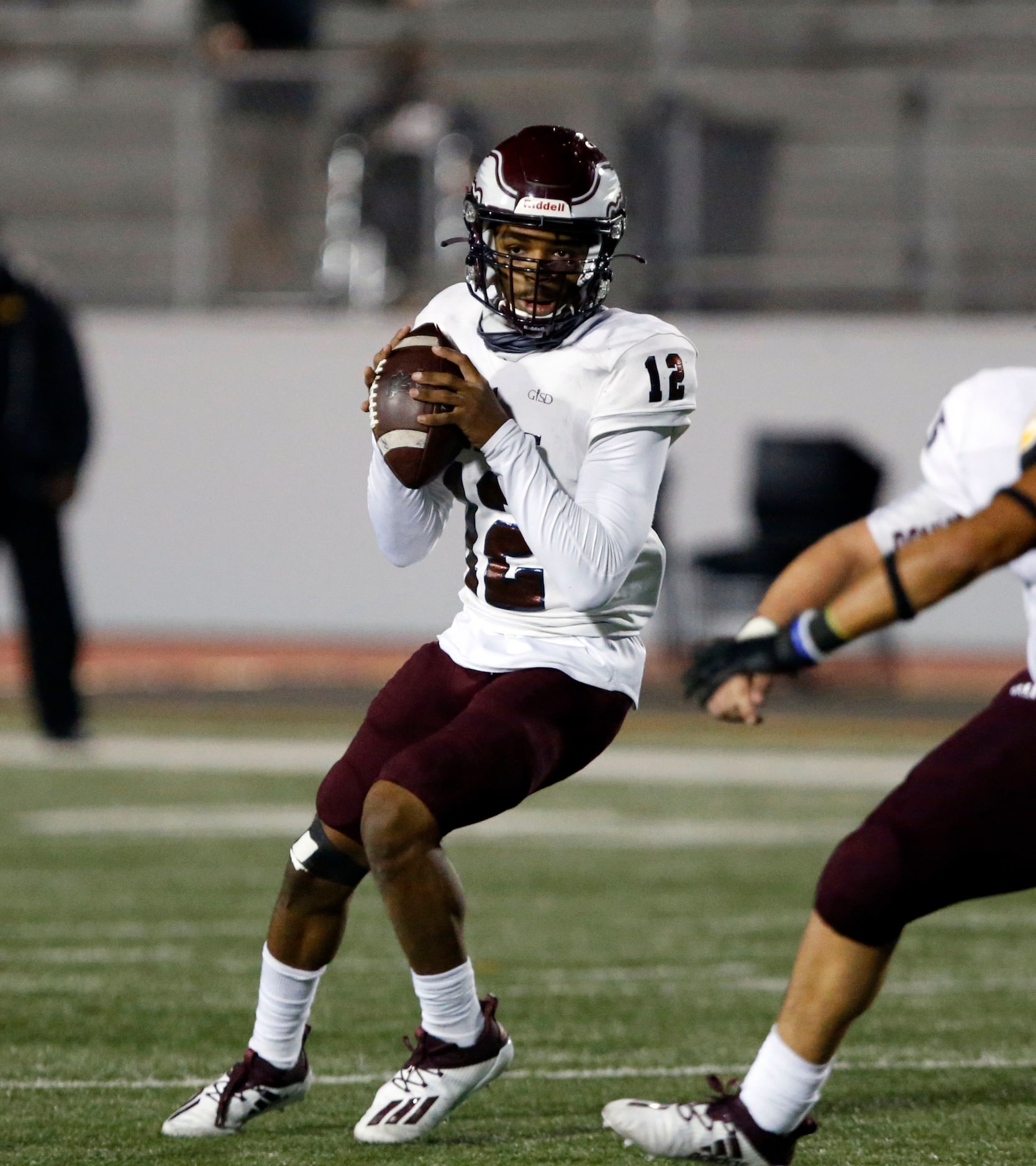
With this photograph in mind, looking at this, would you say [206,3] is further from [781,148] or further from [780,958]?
[780,958]

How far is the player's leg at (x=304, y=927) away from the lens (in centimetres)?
379

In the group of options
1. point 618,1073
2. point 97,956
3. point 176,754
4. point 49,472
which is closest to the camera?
point 618,1073

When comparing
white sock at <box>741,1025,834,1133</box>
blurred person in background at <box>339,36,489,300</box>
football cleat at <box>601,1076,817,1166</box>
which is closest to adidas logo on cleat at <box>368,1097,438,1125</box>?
football cleat at <box>601,1076,817,1166</box>

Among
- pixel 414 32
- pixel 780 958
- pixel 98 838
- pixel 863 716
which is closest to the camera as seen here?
pixel 780 958

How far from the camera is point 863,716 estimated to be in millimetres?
11562

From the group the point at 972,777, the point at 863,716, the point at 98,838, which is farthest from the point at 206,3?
the point at 972,777

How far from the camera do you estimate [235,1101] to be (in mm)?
3797

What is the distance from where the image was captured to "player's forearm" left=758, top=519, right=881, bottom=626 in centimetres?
351

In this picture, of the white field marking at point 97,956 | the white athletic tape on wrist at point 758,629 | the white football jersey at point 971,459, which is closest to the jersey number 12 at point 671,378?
the white football jersey at point 971,459

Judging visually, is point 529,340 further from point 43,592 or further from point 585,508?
point 43,592

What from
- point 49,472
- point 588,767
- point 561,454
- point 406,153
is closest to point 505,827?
point 588,767

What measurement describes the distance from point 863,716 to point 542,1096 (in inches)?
300

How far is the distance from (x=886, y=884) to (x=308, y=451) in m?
11.5

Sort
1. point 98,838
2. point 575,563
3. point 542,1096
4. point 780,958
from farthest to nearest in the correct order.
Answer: point 98,838 < point 780,958 < point 542,1096 < point 575,563
